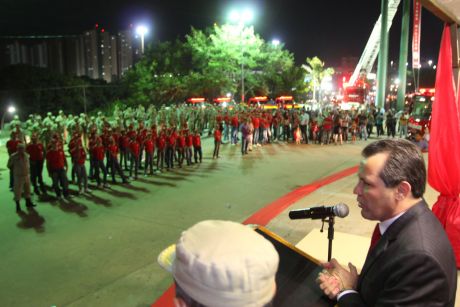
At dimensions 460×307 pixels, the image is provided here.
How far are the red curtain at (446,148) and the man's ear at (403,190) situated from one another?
107 inches

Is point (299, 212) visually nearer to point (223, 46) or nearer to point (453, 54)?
point (453, 54)

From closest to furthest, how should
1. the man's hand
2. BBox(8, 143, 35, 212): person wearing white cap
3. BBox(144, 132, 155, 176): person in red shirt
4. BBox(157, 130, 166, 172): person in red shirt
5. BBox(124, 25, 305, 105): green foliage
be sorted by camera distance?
the man's hand → BBox(8, 143, 35, 212): person wearing white cap → BBox(144, 132, 155, 176): person in red shirt → BBox(157, 130, 166, 172): person in red shirt → BBox(124, 25, 305, 105): green foliage

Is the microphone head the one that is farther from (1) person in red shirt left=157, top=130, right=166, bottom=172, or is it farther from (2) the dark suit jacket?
(1) person in red shirt left=157, top=130, right=166, bottom=172

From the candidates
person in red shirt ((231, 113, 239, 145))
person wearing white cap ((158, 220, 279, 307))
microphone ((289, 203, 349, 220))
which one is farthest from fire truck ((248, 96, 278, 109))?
person wearing white cap ((158, 220, 279, 307))

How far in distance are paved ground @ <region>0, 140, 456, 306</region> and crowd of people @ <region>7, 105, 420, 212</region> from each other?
0.74m

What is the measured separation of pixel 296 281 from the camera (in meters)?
2.56

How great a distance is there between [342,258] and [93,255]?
4059 millimetres

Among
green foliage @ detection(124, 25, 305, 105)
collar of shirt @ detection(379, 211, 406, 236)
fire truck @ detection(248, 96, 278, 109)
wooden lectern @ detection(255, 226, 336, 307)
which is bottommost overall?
wooden lectern @ detection(255, 226, 336, 307)

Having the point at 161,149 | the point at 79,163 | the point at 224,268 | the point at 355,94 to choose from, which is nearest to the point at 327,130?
the point at 161,149

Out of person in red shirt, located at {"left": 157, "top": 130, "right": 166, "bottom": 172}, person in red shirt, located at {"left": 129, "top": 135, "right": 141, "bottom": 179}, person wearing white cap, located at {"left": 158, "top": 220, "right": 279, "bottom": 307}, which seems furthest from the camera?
person in red shirt, located at {"left": 157, "top": 130, "right": 166, "bottom": 172}

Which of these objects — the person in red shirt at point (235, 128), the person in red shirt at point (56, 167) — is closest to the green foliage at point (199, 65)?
the person in red shirt at point (235, 128)

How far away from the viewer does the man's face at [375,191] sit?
77.8 inches

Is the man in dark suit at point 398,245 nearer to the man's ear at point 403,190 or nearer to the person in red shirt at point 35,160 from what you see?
the man's ear at point 403,190

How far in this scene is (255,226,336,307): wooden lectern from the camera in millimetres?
2346
